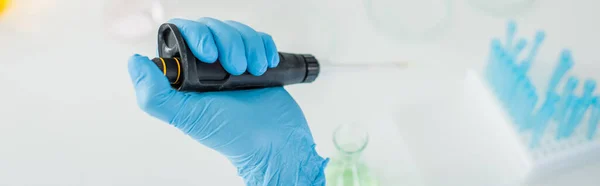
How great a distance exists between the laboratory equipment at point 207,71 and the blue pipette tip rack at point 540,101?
45 cm

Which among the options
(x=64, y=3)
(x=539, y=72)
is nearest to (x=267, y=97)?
(x=539, y=72)

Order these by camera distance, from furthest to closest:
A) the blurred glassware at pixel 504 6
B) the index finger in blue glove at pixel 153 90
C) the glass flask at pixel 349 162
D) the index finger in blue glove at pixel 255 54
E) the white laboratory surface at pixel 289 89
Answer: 1. the blurred glassware at pixel 504 6
2. the white laboratory surface at pixel 289 89
3. the glass flask at pixel 349 162
4. the index finger in blue glove at pixel 255 54
5. the index finger in blue glove at pixel 153 90

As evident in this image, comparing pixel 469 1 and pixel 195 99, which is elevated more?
pixel 469 1

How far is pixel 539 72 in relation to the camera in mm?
1288

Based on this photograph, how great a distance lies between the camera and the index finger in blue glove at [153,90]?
2.53 ft

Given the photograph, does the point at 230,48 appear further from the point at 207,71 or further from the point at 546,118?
the point at 546,118

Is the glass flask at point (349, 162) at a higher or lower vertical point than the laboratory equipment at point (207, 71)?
lower

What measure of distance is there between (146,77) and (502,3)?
104 cm

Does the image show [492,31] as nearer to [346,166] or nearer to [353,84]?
[353,84]

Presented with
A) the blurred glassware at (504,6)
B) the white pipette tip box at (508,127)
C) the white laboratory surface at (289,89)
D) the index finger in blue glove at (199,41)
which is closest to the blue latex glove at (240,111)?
the index finger in blue glove at (199,41)

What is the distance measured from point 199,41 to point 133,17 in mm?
734

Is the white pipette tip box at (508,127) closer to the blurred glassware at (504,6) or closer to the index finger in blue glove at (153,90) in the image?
the blurred glassware at (504,6)

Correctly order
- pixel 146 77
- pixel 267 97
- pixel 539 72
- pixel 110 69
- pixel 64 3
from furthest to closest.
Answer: pixel 64 3, pixel 110 69, pixel 539 72, pixel 267 97, pixel 146 77

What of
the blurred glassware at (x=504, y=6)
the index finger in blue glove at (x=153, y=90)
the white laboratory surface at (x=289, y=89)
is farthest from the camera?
the blurred glassware at (x=504, y=6)
